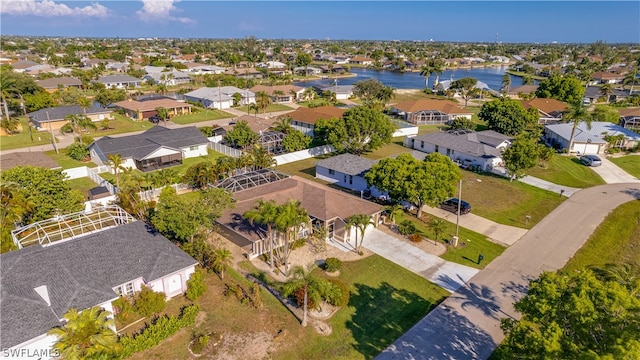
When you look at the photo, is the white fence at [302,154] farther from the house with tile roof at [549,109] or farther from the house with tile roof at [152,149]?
the house with tile roof at [549,109]

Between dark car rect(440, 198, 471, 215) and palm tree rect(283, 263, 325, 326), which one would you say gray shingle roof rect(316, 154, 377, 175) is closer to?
dark car rect(440, 198, 471, 215)

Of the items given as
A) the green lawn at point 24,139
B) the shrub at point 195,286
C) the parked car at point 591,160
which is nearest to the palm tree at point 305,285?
the shrub at point 195,286

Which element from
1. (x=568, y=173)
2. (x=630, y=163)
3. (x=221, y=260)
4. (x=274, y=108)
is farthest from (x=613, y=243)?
(x=274, y=108)

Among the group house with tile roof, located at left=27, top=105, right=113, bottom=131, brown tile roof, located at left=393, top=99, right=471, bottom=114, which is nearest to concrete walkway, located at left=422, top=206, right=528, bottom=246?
brown tile roof, located at left=393, top=99, right=471, bottom=114

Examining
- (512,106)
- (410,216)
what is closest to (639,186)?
(512,106)

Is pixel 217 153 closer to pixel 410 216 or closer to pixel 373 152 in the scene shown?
pixel 373 152

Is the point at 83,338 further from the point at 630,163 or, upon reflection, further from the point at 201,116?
the point at 201,116
